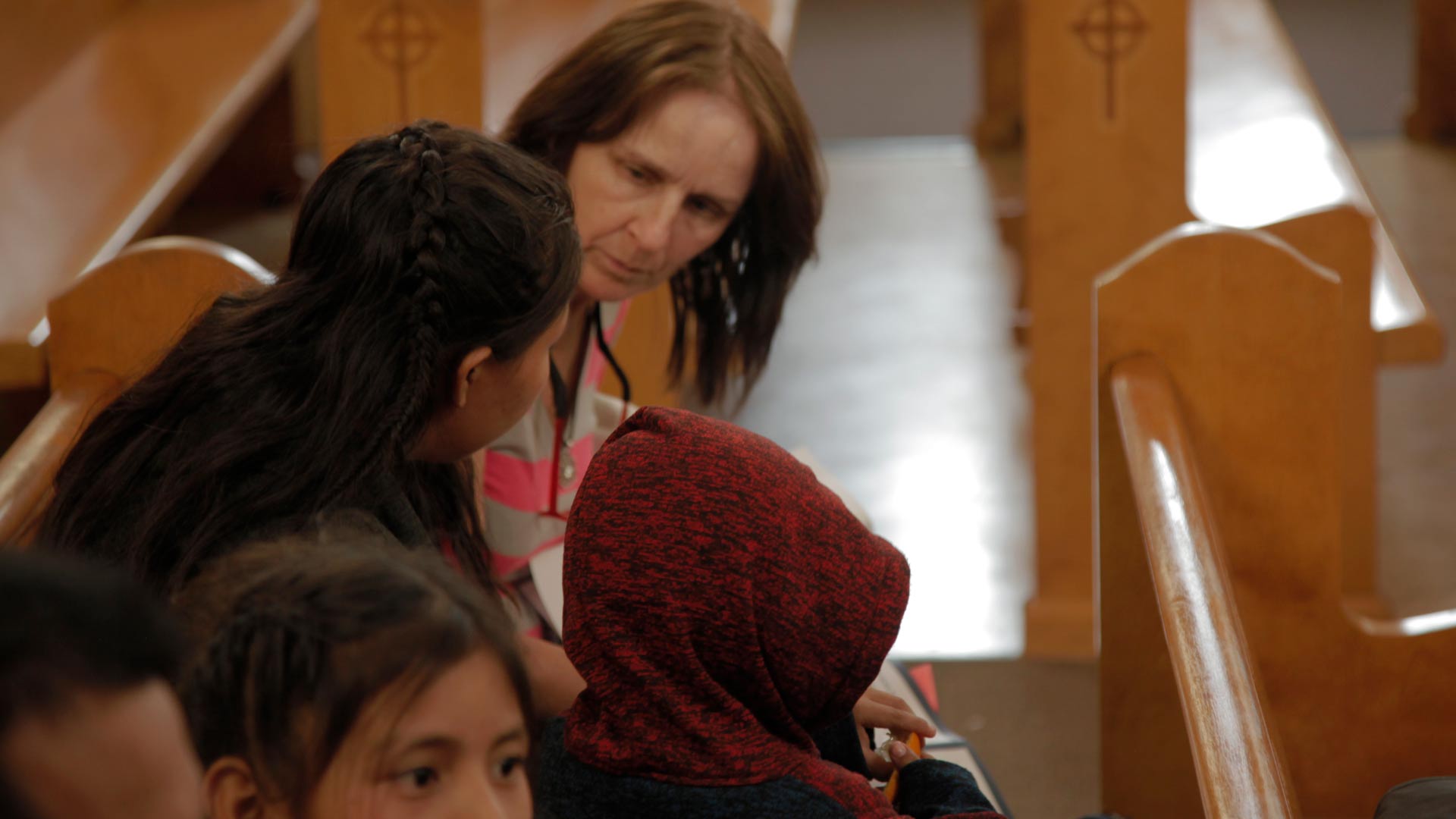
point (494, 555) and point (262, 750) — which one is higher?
point (262, 750)

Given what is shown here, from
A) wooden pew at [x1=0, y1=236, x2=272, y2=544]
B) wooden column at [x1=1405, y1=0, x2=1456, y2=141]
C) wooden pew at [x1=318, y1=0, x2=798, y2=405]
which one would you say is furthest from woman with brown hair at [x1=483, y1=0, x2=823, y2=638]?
wooden column at [x1=1405, y1=0, x2=1456, y2=141]

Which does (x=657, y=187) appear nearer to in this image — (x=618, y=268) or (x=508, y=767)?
(x=618, y=268)

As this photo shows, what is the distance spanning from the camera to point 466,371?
4.80 feet

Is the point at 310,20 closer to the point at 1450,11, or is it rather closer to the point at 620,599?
the point at 1450,11

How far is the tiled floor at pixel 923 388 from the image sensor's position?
3.27 metres

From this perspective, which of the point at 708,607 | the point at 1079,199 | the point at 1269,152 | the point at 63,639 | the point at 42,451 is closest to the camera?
the point at 63,639

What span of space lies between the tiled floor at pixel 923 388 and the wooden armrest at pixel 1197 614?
113cm

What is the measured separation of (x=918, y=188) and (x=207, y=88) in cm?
247

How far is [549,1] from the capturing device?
550cm

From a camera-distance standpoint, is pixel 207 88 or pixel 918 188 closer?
pixel 207 88

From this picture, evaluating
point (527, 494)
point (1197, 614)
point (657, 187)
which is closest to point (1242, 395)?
point (1197, 614)

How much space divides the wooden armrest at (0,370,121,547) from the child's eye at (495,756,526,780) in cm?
74

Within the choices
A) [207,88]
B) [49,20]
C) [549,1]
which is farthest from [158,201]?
[549,1]

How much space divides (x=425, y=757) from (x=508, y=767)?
68 mm
